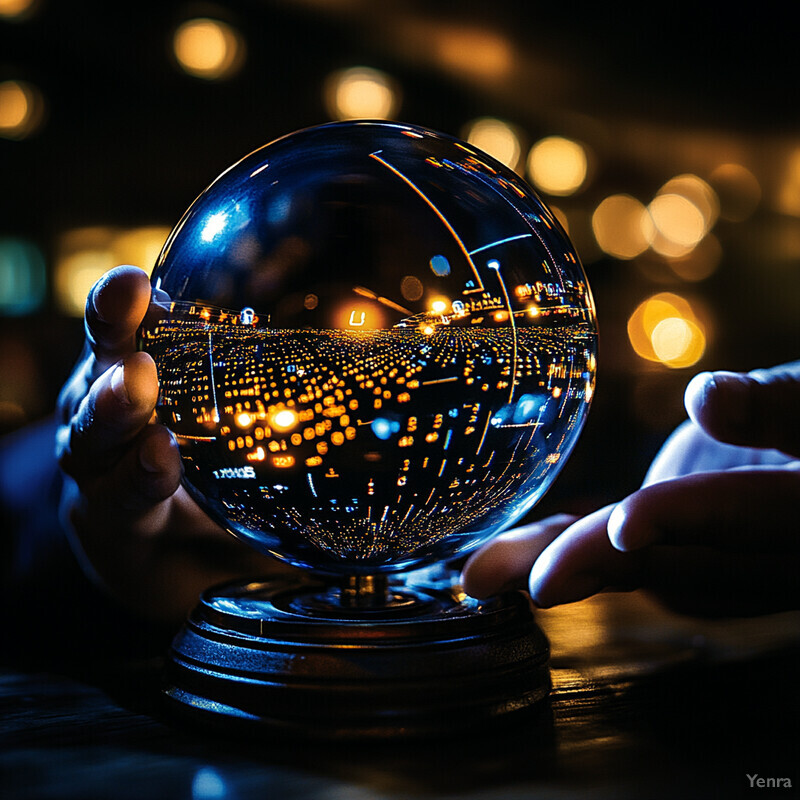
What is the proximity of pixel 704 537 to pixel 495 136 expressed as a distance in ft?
8.14

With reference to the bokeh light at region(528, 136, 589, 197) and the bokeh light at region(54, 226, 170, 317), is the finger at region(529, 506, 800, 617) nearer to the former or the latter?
the bokeh light at region(54, 226, 170, 317)

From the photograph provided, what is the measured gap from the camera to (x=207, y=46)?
99.1 inches

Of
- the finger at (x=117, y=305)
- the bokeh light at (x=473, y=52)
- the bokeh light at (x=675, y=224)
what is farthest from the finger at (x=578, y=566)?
the bokeh light at (x=675, y=224)

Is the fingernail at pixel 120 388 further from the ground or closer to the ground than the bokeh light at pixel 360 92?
closer to the ground

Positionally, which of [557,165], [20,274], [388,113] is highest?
[388,113]

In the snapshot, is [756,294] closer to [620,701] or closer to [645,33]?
[645,33]

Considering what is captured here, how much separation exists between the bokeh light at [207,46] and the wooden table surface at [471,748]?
7.23 feet

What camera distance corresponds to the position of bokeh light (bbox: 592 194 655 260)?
3.38 meters

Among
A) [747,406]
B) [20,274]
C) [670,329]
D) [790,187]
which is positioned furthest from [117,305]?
[670,329]

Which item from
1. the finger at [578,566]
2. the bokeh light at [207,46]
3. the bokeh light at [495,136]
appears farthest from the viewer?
the bokeh light at [495,136]

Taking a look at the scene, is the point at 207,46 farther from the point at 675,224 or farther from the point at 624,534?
the point at 624,534

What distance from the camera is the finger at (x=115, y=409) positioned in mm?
570

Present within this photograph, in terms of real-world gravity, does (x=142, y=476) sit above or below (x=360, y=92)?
below

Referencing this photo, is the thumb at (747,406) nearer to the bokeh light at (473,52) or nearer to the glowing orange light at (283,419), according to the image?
the glowing orange light at (283,419)
